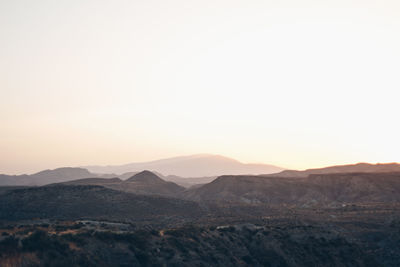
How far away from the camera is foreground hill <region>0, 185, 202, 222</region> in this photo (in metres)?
78.1

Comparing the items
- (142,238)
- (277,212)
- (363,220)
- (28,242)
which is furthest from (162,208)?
(28,242)

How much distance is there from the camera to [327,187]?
4574 inches

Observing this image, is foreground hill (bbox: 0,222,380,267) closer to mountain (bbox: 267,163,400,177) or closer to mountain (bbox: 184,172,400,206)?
mountain (bbox: 184,172,400,206)

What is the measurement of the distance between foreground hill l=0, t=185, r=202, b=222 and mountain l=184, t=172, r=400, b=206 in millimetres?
25433

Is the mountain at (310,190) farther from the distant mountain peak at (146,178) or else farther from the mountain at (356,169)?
the mountain at (356,169)

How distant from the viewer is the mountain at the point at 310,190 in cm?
10510

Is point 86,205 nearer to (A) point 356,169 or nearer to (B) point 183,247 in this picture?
(B) point 183,247

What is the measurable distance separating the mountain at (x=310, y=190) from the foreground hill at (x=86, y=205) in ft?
83.4

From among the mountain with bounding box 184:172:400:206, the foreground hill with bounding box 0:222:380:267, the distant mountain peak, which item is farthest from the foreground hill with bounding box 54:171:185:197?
the foreground hill with bounding box 0:222:380:267

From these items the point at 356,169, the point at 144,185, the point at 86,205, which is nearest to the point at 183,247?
the point at 86,205

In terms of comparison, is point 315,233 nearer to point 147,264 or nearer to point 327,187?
point 147,264

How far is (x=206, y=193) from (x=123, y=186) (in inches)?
1049

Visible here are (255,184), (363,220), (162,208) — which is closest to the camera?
(363,220)

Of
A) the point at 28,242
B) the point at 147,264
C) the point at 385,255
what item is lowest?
the point at 385,255
